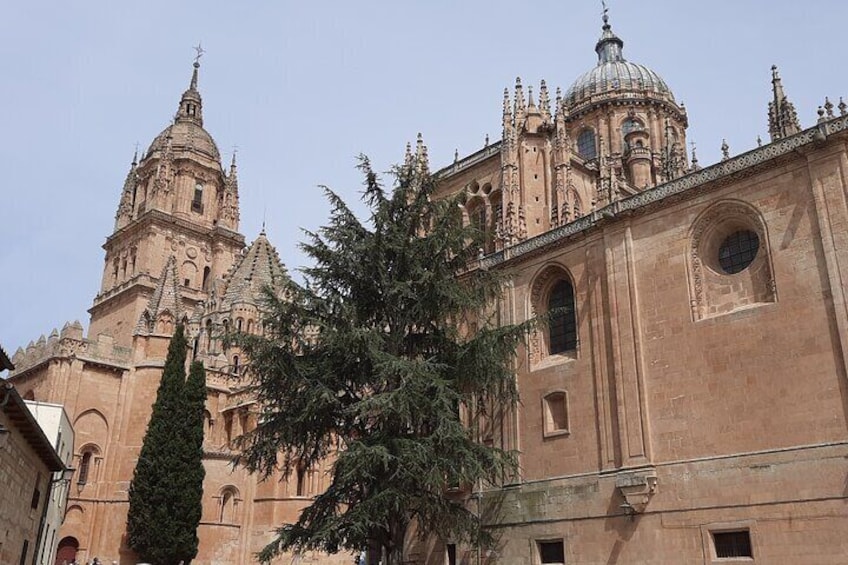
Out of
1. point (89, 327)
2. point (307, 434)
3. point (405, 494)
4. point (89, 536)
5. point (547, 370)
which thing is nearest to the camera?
point (405, 494)

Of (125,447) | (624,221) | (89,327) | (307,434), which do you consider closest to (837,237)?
(624,221)

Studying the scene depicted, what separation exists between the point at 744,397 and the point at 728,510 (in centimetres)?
269

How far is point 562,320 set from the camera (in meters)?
23.9

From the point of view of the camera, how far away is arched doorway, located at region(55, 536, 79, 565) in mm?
34381

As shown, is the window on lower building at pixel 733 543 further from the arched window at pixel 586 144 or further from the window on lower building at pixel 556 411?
the arched window at pixel 586 144

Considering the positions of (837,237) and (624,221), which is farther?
(624,221)

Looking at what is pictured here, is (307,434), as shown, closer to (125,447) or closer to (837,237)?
(837,237)

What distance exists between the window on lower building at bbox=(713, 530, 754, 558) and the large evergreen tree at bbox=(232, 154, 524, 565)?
5.48 meters

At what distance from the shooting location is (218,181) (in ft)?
211

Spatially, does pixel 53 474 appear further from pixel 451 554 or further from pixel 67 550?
pixel 67 550

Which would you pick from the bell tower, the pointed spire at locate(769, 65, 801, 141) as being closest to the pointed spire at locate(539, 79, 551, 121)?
the pointed spire at locate(769, 65, 801, 141)

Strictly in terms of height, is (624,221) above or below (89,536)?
above

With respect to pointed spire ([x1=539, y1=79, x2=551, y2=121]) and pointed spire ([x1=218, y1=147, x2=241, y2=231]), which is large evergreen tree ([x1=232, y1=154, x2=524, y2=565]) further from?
pointed spire ([x1=218, y1=147, x2=241, y2=231])

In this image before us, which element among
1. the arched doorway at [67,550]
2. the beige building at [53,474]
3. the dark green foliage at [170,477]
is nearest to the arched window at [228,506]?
the dark green foliage at [170,477]
